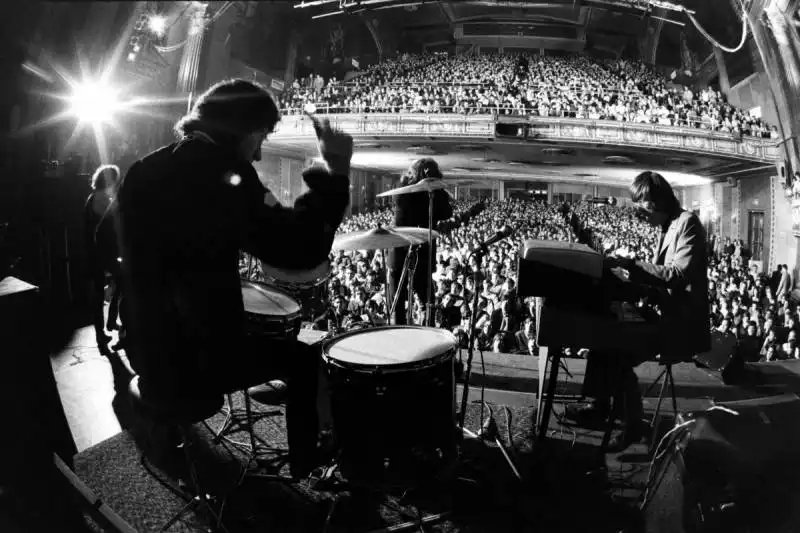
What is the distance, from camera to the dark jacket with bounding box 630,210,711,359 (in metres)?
2.08

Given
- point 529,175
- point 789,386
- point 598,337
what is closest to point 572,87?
point 529,175

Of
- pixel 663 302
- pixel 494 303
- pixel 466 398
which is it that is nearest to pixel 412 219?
pixel 466 398

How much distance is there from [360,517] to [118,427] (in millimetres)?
1392

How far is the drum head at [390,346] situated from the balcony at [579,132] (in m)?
12.0

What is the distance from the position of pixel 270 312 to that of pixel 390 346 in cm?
48

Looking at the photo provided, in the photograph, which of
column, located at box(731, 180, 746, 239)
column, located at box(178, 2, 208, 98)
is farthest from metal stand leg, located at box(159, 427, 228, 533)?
column, located at box(731, 180, 746, 239)

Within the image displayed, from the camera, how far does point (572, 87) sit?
16.4m

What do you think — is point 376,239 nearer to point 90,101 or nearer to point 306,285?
point 306,285

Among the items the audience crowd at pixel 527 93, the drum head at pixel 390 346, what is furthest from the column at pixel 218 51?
the drum head at pixel 390 346

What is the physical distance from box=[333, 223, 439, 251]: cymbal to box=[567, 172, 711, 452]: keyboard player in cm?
90

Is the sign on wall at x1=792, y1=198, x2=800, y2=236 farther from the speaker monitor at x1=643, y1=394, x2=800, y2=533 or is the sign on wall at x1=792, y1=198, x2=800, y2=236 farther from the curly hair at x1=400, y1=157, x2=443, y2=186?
the speaker monitor at x1=643, y1=394, x2=800, y2=533

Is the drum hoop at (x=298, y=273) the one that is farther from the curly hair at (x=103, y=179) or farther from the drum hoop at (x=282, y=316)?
the curly hair at (x=103, y=179)

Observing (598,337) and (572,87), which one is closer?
(598,337)

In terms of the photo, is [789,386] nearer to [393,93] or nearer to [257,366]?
[257,366]
